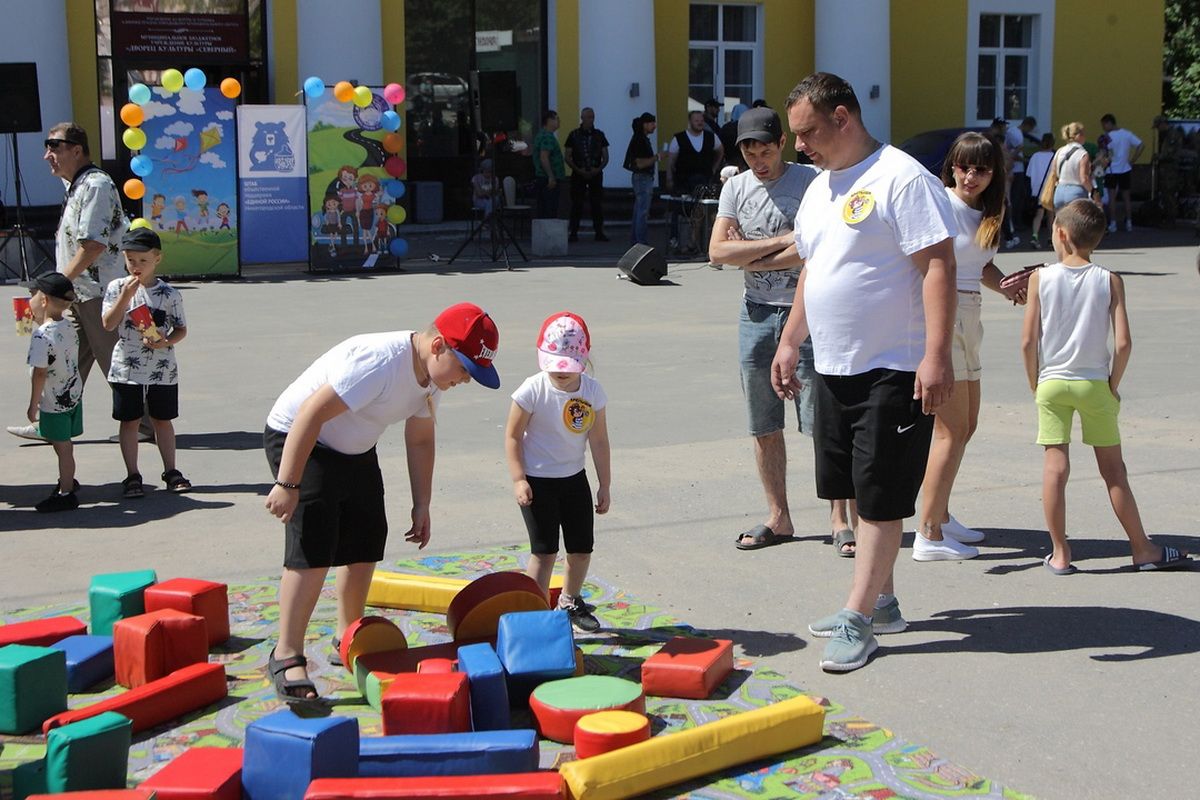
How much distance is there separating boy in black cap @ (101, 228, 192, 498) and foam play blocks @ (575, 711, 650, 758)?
13.9 feet

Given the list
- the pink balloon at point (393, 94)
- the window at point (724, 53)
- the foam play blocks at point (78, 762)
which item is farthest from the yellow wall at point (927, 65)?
the foam play blocks at point (78, 762)

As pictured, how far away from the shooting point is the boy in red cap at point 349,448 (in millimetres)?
4562

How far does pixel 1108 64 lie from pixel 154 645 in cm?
3002

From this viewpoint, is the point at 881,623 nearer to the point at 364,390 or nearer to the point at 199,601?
the point at 364,390

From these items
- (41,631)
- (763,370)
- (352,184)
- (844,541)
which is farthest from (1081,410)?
(352,184)

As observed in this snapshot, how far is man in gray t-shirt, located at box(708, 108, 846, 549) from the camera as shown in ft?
20.3

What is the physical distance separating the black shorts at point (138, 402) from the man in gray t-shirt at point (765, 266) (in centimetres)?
324

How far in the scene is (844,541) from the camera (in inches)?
251

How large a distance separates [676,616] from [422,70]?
21.4m

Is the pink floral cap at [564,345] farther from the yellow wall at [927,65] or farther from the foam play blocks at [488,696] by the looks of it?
the yellow wall at [927,65]

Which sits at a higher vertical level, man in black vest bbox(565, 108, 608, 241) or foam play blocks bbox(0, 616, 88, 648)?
man in black vest bbox(565, 108, 608, 241)

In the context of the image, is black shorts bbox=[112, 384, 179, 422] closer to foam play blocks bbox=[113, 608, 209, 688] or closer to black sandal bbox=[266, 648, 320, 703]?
foam play blocks bbox=[113, 608, 209, 688]

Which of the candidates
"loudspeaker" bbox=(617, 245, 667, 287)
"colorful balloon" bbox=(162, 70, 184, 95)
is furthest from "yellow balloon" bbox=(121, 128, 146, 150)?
"loudspeaker" bbox=(617, 245, 667, 287)

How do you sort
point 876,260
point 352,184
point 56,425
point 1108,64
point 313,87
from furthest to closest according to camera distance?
1. point 1108,64
2. point 352,184
3. point 313,87
4. point 56,425
5. point 876,260
